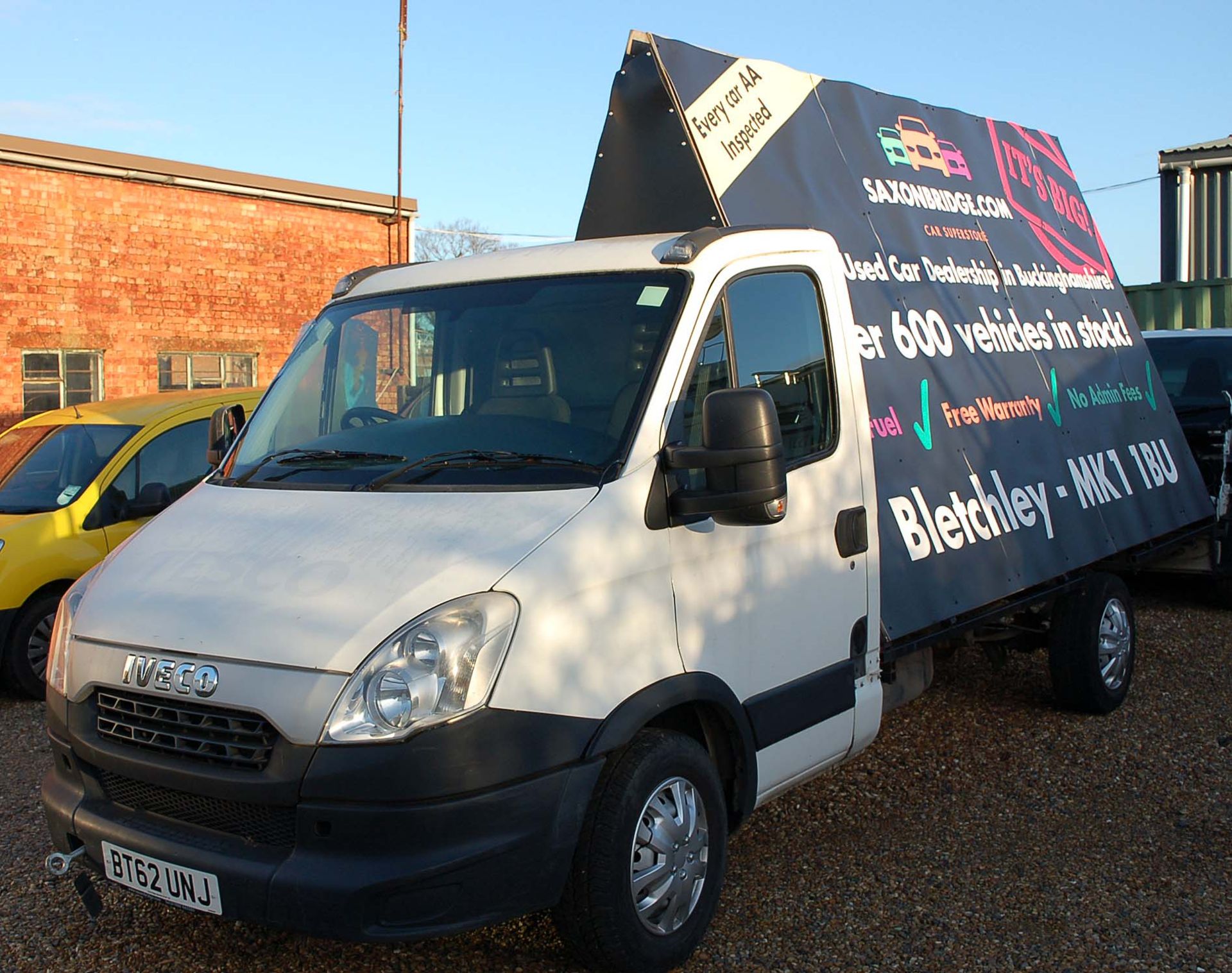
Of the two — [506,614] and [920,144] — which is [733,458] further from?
[920,144]

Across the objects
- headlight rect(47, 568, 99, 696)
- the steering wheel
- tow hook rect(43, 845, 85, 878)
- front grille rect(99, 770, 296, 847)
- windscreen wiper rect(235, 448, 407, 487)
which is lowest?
tow hook rect(43, 845, 85, 878)

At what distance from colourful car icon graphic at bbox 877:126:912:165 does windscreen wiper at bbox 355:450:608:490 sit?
9.25ft

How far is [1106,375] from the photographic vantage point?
6.68m

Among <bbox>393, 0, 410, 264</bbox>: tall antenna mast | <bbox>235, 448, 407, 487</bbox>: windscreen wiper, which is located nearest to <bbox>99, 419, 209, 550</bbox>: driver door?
<bbox>235, 448, 407, 487</bbox>: windscreen wiper

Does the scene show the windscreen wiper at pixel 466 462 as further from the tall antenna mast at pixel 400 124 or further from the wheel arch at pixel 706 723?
the tall antenna mast at pixel 400 124

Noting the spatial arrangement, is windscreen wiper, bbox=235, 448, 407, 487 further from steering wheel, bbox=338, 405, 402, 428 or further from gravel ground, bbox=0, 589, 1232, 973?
gravel ground, bbox=0, 589, 1232, 973

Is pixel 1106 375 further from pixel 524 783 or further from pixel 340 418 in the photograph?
pixel 524 783

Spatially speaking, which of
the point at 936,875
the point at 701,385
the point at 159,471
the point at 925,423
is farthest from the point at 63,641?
the point at 159,471

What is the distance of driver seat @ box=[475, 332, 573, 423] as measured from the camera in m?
3.74

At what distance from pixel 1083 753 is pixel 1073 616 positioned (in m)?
0.72

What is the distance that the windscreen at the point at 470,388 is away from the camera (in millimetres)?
3609

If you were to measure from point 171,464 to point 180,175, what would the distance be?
10.1m

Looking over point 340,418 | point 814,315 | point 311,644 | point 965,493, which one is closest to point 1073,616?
point 965,493

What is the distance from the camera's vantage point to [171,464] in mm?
7906
